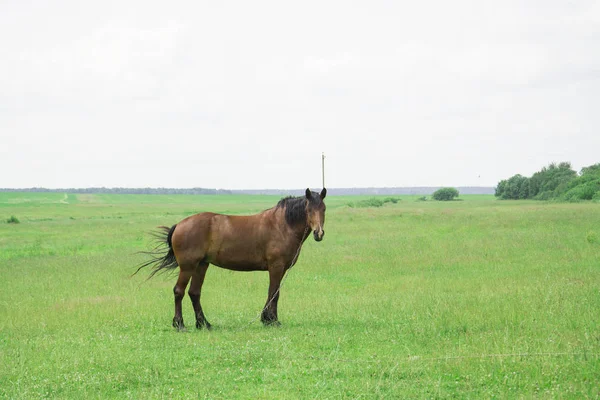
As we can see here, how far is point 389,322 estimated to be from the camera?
11094 mm

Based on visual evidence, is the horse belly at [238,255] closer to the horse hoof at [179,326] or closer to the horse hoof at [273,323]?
the horse hoof at [273,323]

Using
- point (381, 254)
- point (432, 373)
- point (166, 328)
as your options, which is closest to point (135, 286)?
point (166, 328)

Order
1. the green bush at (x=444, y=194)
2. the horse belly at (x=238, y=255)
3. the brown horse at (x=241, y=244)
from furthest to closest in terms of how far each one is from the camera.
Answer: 1. the green bush at (x=444, y=194)
2. the horse belly at (x=238, y=255)
3. the brown horse at (x=241, y=244)

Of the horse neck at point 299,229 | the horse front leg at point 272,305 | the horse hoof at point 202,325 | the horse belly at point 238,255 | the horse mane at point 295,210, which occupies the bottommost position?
the horse hoof at point 202,325

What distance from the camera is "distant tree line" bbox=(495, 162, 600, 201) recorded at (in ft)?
229

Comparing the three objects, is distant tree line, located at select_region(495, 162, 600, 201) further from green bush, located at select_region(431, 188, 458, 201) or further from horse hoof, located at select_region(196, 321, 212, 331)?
horse hoof, located at select_region(196, 321, 212, 331)

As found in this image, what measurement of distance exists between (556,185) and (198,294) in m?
92.8

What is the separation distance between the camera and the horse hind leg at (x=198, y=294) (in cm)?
1141

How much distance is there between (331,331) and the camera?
10.5m

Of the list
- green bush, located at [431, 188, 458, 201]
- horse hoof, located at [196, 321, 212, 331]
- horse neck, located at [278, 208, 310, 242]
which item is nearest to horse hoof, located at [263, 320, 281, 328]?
horse hoof, located at [196, 321, 212, 331]

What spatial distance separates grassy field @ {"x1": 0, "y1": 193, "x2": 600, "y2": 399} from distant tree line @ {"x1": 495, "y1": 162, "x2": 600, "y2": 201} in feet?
168

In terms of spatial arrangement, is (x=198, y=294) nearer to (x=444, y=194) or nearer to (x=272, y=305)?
(x=272, y=305)

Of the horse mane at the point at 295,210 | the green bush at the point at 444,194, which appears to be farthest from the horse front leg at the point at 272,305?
the green bush at the point at 444,194

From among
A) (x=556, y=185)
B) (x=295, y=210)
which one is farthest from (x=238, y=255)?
(x=556, y=185)
